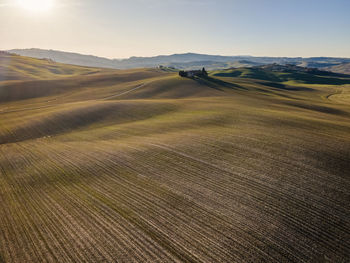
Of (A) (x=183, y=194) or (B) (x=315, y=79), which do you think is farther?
(B) (x=315, y=79)

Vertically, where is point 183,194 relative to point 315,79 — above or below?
above

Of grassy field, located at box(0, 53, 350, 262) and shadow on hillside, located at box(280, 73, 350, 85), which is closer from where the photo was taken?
grassy field, located at box(0, 53, 350, 262)

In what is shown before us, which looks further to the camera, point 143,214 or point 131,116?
point 131,116

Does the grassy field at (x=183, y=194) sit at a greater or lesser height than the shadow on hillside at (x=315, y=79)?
greater

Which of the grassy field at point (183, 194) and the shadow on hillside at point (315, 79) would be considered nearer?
the grassy field at point (183, 194)

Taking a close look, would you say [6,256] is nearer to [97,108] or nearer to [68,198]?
[68,198]

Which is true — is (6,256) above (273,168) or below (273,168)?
below

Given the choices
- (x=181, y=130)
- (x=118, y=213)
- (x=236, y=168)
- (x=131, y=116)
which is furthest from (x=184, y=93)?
(x=118, y=213)

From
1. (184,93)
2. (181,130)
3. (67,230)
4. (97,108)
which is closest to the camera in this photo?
(67,230)

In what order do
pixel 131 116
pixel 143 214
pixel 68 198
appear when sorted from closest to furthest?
pixel 143 214 → pixel 68 198 → pixel 131 116

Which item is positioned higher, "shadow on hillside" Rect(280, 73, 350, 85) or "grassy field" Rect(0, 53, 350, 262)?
"grassy field" Rect(0, 53, 350, 262)
